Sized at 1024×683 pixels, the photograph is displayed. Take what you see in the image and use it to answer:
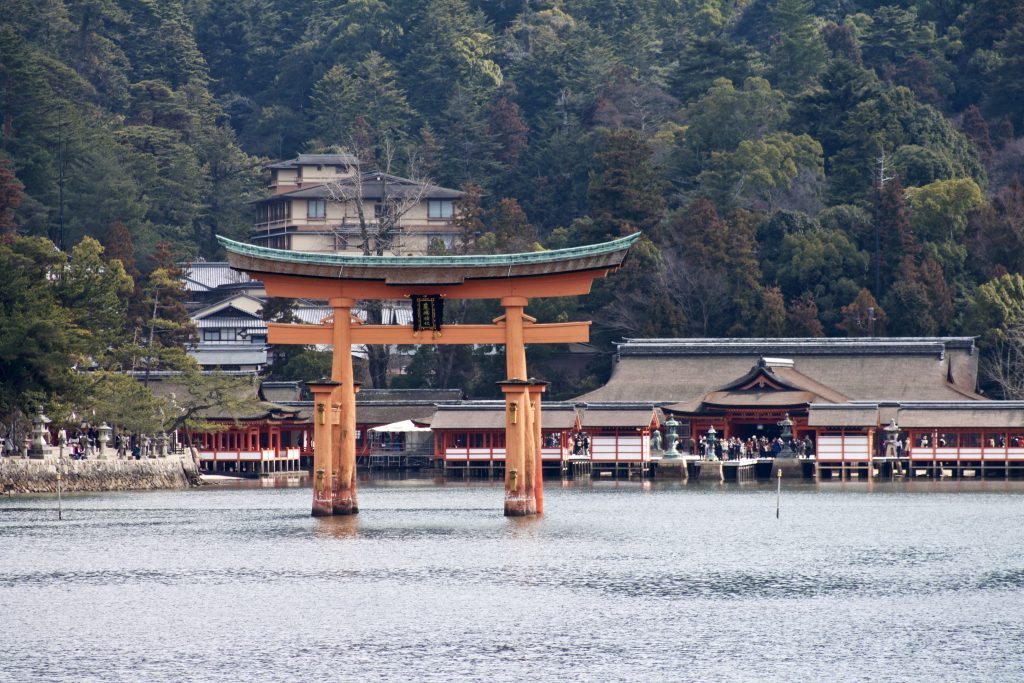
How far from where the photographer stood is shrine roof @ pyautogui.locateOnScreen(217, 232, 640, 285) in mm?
45344

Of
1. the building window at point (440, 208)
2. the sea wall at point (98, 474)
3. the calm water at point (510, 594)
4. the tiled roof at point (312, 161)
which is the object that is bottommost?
the calm water at point (510, 594)

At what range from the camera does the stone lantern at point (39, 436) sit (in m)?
59.1

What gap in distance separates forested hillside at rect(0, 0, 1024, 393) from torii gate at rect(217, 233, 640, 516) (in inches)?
1546

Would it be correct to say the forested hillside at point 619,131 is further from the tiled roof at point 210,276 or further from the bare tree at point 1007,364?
the tiled roof at point 210,276

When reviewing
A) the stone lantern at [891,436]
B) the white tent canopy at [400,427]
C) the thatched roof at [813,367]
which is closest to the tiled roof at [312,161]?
the thatched roof at [813,367]

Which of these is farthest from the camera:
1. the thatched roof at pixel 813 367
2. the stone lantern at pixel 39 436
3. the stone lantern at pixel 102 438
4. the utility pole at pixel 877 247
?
the utility pole at pixel 877 247

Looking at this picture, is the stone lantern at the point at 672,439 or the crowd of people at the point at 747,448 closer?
the stone lantern at the point at 672,439

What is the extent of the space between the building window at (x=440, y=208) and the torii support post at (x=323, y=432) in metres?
60.0

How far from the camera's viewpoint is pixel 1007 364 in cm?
8169

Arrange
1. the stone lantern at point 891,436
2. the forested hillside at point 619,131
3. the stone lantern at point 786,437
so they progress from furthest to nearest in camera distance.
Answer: the forested hillside at point 619,131, the stone lantern at point 786,437, the stone lantern at point 891,436

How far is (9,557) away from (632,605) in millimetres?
15525

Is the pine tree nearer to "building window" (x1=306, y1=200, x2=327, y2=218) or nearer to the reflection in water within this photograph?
"building window" (x1=306, y1=200, x2=327, y2=218)

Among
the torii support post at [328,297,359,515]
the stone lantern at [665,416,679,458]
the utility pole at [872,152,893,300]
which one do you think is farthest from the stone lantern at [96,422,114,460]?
the utility pole at [872,152,893,300]

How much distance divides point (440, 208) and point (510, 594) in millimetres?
72180
